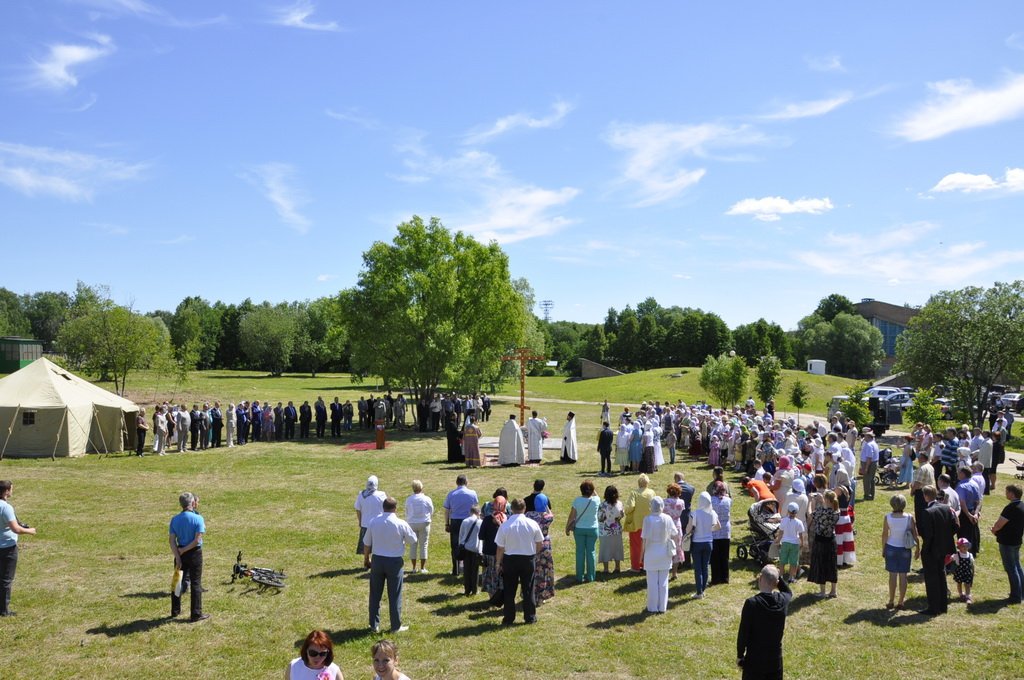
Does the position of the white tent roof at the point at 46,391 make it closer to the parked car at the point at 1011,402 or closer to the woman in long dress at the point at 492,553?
the woman in long dress at the point at 492,553

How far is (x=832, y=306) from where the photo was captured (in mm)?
111000

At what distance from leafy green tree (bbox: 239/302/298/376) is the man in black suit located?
8081cm

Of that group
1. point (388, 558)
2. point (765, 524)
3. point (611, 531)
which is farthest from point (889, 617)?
point (388, 558)

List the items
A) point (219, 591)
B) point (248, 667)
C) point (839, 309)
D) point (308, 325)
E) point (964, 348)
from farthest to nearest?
point (839, 309) → point (308, 325) → point (964, 348) → point (219, 591) → point (248, 667)

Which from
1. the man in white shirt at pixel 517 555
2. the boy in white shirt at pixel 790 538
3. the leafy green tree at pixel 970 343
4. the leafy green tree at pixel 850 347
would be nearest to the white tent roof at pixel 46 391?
the man in white shirt at pixel 517 555

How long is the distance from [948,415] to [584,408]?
21.8 m

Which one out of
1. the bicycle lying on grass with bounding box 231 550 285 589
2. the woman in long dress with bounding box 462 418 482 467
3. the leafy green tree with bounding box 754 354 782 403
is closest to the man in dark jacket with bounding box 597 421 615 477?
the woman in long dress with bounding box 462 418 482 467

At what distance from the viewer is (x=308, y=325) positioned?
91.0 m

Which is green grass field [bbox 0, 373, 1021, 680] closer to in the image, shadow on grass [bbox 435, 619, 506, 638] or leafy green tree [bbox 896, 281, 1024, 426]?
shadow on grass [bbox 435, 619, 506, 638]

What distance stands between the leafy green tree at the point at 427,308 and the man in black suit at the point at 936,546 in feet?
80.5

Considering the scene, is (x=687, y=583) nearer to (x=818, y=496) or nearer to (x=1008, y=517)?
(x=818, y=496)

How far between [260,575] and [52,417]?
652 inches

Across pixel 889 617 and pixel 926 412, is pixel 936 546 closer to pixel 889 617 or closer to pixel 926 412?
pixel 889 617

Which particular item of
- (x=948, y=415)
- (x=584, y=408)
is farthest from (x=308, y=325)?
(x=948, y=415)
